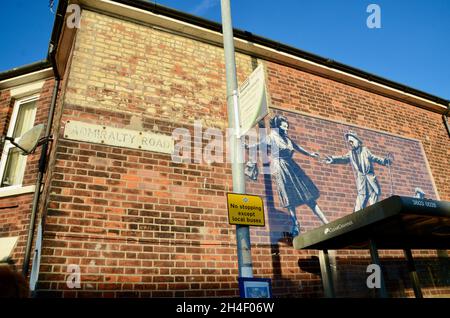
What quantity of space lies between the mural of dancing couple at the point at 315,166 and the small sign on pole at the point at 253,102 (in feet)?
6.52

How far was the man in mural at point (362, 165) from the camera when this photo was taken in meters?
6.55

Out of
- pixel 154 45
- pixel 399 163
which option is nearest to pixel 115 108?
pixel 154 45

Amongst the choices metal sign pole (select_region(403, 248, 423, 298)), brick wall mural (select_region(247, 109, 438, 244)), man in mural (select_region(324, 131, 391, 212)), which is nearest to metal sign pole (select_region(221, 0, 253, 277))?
brick wall mural (select_region(247, 109, 438, 244))

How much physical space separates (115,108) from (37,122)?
10.1 ft

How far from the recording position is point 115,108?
513 centimetres

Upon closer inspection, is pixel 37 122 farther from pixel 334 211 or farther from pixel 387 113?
pixel 387 113

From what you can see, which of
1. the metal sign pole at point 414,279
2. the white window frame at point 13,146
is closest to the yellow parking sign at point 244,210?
the metal sign pole at point 414,279

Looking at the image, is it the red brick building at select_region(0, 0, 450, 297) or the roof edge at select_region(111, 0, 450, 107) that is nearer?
the red brick building at select_region(0, 0, 450, 297)

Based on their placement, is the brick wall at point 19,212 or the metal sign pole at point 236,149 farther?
the brick wall at point 19,212

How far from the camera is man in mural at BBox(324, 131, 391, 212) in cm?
655

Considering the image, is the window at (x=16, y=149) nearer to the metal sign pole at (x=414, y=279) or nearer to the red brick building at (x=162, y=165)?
the red brick building at (x=162, y=165)

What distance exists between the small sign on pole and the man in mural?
3.28m

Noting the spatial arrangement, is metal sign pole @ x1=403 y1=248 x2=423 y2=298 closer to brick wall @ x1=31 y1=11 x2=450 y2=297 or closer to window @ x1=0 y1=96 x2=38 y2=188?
brick wall @ x1=31 y1=11 x2=450 y2=297
